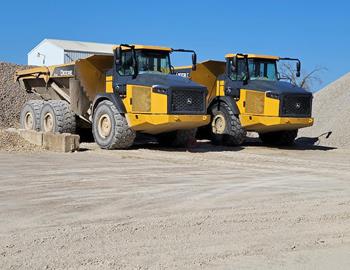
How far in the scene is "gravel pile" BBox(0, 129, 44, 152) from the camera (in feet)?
47.2

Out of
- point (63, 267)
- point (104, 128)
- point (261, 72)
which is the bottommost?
point (63, 267)

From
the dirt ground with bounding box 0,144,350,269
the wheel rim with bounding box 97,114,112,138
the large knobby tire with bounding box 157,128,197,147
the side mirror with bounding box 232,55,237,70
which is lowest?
the dirt ground with bounding box 0,144,350,269

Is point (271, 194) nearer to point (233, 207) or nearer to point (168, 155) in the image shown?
point (233, 207)

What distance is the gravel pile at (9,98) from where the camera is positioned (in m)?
24.5

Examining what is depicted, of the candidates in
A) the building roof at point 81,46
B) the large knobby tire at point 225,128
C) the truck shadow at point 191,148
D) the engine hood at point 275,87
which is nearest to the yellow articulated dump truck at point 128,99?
the truck shadow at point 191,148

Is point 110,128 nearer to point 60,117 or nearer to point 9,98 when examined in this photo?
point 60,117

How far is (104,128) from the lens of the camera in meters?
15.5

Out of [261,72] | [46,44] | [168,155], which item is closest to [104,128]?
[168,155]

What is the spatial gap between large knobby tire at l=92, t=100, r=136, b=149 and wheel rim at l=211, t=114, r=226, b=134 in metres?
3.34

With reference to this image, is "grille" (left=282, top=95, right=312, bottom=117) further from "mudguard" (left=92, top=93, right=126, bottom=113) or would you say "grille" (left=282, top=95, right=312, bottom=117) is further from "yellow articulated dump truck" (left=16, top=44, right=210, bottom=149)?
"mudguard" (left=92, top=93, right=126, bottom=113)

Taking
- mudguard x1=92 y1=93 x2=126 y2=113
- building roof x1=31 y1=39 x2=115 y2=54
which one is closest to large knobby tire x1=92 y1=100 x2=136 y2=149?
mudguard x1=92 y1=93 x2=126 y2=113

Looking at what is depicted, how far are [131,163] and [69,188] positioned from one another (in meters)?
3.71

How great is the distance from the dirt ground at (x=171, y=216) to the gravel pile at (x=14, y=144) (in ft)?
8.57

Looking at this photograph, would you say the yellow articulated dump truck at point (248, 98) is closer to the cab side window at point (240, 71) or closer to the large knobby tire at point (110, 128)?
the cab side window at point (240, 71)
